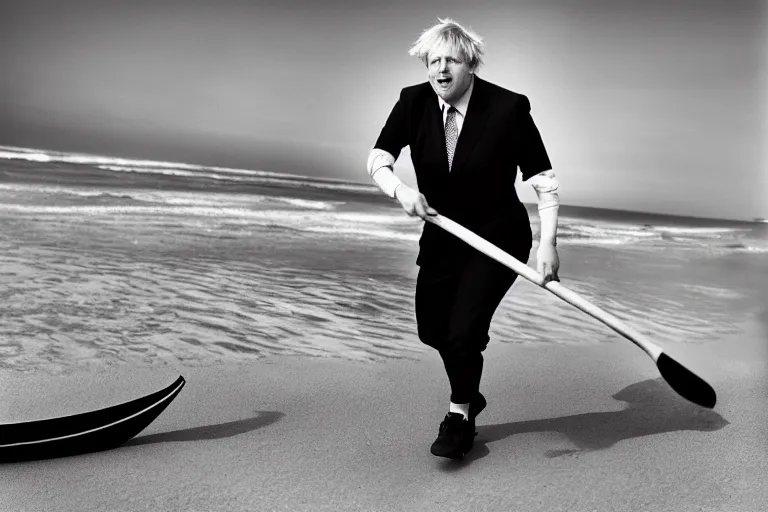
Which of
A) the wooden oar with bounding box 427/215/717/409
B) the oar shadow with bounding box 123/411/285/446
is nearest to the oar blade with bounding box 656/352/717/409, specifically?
the wooden oar with bounding box 427/215/717/409

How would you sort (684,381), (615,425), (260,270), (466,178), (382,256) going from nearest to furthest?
(684,381)
(466,178)
(615,425)
(260,270)
(382,256)

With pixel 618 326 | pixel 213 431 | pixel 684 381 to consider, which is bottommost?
pixel 213 431

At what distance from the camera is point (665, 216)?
20.9 feet

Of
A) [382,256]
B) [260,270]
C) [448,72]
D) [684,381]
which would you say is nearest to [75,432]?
[448,72]

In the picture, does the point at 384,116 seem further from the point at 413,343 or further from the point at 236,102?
the point at 413,343

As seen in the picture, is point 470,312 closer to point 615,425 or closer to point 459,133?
point 459,133

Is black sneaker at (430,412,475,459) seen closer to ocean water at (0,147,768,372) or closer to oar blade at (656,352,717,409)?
oar blade at (656,352,717,409)

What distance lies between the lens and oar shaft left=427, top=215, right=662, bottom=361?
1.96 m

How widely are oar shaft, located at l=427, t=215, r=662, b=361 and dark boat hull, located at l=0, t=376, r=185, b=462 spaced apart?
91 cm

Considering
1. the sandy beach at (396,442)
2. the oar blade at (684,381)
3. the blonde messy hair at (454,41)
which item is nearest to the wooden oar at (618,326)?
the oar blade at (684,381)

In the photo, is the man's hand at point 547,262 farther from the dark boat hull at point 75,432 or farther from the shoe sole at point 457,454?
the dark boat hull at point 75,432

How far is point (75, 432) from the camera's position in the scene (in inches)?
82.4

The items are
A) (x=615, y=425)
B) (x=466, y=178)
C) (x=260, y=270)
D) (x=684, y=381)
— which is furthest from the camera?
(x=260, y=270)

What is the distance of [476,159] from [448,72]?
0.23m
